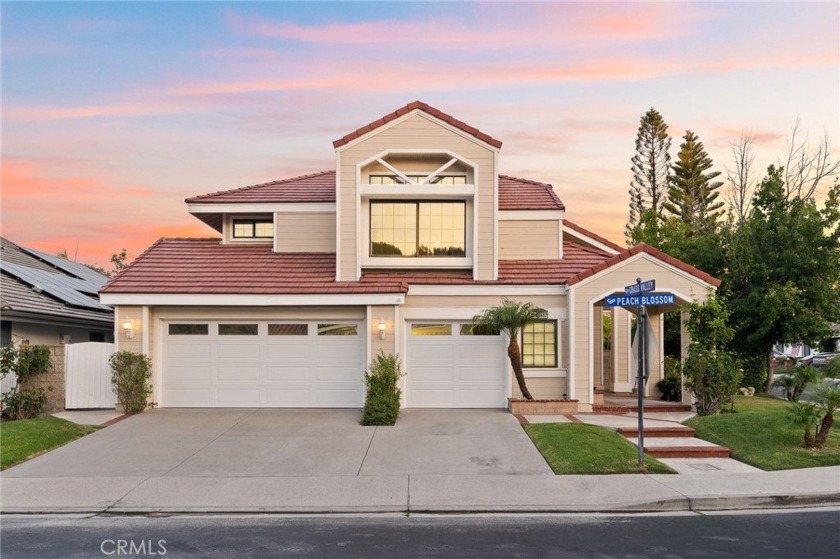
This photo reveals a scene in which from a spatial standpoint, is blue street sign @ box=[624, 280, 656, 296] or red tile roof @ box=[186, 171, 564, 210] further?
red tile roof @ box=[186, 171, 564, 210]

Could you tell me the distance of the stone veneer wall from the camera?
15938 mm

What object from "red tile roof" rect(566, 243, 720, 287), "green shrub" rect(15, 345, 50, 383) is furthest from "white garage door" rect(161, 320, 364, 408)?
"red tile roof" rect(566, 243, 720, 287)

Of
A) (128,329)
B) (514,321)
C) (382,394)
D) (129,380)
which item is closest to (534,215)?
(514,321)

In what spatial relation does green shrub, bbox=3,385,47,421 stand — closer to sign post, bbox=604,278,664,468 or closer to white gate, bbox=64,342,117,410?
white gate, bbox=64,342,117,410

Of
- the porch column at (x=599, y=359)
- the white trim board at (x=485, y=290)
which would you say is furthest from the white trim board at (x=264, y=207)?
the porch column at (x=599, y=359)

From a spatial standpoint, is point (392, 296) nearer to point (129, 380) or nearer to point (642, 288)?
point (129, 380)

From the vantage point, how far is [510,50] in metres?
17.2

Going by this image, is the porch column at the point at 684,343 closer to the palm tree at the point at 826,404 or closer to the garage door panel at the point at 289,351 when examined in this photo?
the palm tree at the point at 826,404

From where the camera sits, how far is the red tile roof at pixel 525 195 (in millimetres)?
18438

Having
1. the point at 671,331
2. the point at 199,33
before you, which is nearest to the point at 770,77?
the point at 671,331

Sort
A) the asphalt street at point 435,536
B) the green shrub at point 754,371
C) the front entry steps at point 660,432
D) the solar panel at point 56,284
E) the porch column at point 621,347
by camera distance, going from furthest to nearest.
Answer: the green shrub at point 754,371 < the solar panel at point 56,284 < the porch column at point 621,347 < the front entry steps at point 660,432 < the asphalt street at point 435,536

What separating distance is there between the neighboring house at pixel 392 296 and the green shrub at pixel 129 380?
2.18 feet

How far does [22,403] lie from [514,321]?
11.5 metres

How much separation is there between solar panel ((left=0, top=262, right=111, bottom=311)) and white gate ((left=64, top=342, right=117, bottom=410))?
192 inches
